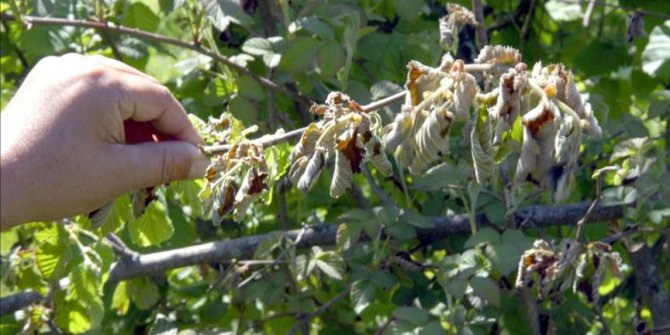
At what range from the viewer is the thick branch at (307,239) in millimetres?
2766

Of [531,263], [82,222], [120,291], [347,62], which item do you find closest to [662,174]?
[531,263]

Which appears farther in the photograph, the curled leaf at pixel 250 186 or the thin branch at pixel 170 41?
the thin branch at pixel 170 41

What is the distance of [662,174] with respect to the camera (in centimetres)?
252

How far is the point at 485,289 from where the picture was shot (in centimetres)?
251

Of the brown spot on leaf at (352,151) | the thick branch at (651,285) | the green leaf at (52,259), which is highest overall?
the brown spot on leaf at (352,151)

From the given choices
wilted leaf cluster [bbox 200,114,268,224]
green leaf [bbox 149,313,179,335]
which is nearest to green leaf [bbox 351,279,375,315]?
green leaf [bbox 149,313,179,335]

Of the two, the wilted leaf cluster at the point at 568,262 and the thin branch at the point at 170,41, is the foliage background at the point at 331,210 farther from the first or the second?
the wilted leaf cluster at the point at 568,262

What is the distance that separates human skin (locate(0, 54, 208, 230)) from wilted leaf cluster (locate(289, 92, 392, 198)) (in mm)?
190

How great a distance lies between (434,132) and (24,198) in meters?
0.56

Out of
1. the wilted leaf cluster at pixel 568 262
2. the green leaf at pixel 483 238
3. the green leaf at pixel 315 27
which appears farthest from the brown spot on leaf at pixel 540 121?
the green leaf at pixel 315 27

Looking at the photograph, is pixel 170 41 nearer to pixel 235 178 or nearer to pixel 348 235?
pixel 348 235

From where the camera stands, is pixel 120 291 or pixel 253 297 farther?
pixel 120 291

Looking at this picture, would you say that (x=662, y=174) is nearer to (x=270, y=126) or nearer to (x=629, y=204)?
(x=629, y=204)

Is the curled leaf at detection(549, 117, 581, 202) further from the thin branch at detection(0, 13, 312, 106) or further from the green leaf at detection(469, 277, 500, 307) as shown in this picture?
the thin branch at detection(0, 13, 312, 106)
